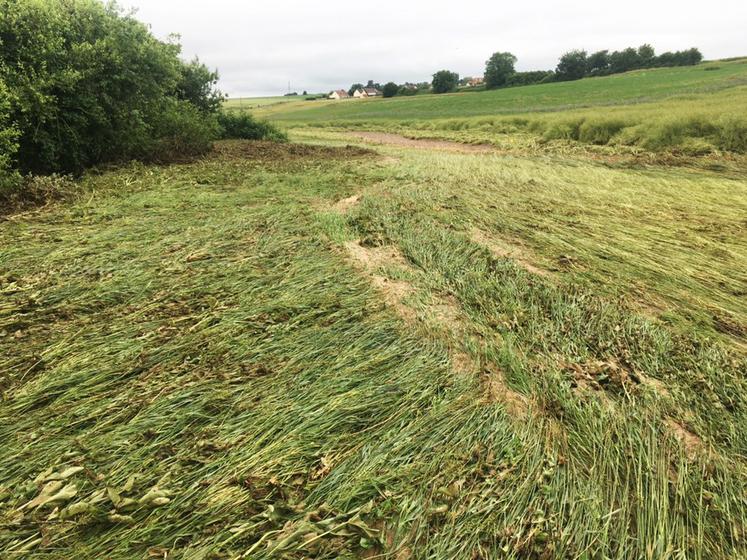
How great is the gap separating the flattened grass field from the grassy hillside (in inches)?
0.6

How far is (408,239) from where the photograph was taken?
16.8ft

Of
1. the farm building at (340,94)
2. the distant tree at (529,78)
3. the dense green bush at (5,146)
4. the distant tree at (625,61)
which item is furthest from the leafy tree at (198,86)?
the farm building at (340,94)

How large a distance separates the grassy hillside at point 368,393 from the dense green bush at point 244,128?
1470cm

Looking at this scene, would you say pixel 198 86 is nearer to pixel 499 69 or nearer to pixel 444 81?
pixel 444 81

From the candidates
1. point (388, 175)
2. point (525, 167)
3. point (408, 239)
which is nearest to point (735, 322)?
point (408, 239)

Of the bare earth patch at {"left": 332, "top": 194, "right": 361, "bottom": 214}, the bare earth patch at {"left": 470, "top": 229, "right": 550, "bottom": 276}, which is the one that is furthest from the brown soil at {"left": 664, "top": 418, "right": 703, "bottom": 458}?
the bare earth patch at {"left": 332, "top": 194, "right": 361, "bottom": 214}

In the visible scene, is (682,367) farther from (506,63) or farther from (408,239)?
(506,63)

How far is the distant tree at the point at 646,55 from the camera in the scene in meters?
66.9

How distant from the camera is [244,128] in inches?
734

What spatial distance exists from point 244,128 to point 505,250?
1770cm

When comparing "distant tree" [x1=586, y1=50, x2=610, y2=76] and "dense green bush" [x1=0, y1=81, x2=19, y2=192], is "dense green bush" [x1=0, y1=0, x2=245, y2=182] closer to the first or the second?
"dense green bush" [x1=0, y1=81, x2=19, y2=192]

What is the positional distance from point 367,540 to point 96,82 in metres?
10.8

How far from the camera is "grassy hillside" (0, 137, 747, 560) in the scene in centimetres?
162

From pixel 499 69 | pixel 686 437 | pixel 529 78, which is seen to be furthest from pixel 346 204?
pixel 499 69
